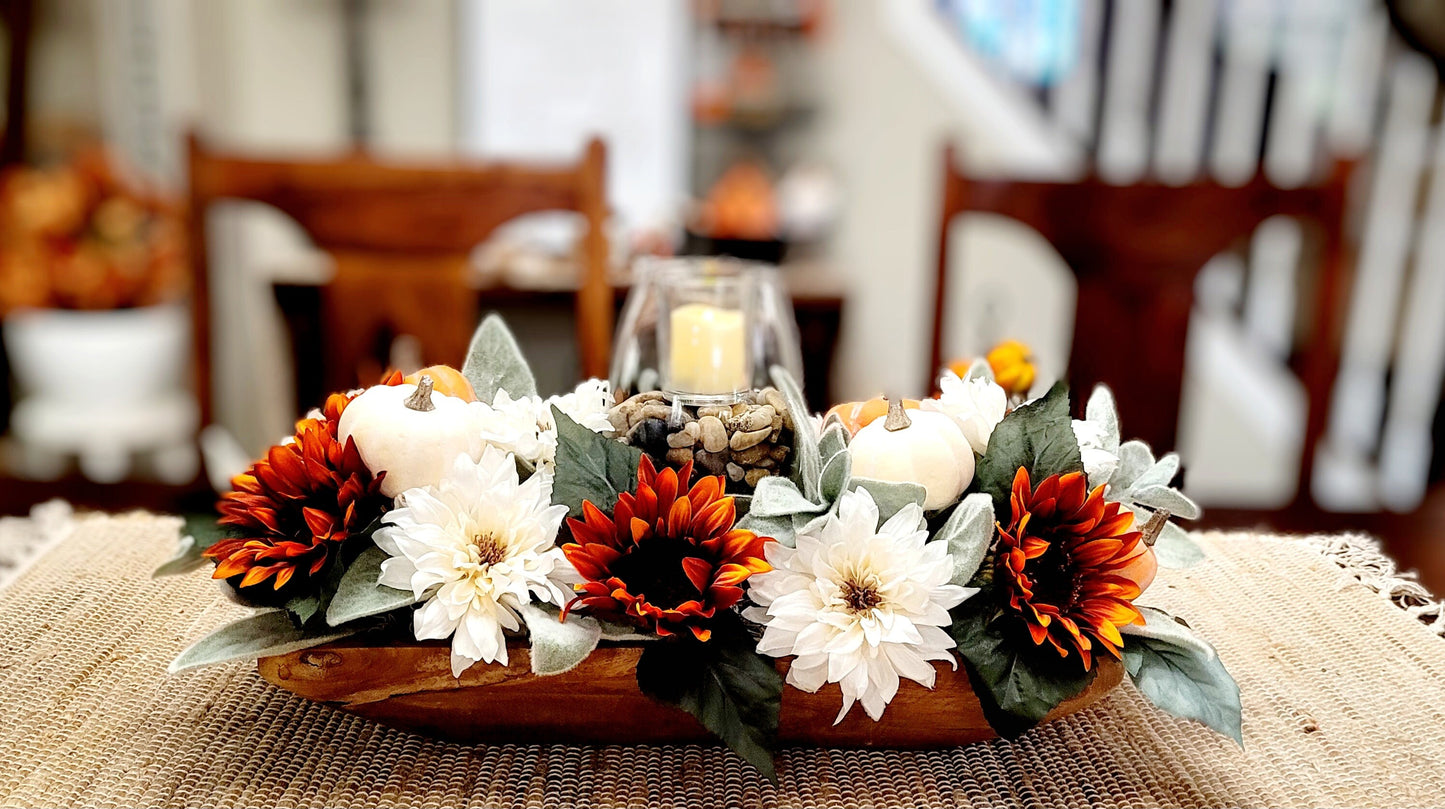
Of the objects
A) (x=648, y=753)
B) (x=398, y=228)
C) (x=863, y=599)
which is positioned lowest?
(x=648, y=753)

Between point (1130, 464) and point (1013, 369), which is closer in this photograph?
point (1130, 464)

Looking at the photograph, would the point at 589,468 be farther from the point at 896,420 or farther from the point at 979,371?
the point at 979,371

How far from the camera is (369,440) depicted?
510 mm

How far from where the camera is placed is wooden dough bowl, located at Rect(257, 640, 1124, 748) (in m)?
0.49

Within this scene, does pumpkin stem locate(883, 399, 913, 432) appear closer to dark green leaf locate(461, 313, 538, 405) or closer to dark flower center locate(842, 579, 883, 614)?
dark flower center locate(842, 579, 883, 614)

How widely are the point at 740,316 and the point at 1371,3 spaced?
210cm

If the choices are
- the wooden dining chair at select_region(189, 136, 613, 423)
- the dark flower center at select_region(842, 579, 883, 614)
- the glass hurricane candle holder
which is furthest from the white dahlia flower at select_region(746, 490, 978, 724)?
the wooden dining chair at select_region(189, 136, 613, 423)

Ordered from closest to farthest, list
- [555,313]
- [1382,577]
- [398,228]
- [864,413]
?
[864,413]
[1382,577]
[398,228]
[555,313]

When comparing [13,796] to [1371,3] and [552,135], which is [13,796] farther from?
[552,135]

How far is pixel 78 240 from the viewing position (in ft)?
8.02

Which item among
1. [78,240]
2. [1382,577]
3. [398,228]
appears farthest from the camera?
[78,240]

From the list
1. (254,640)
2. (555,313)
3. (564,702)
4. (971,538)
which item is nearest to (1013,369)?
(971,538)

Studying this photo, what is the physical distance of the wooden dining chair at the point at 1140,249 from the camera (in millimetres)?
1339

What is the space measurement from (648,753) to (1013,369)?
36 centimetres
